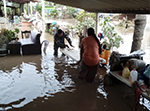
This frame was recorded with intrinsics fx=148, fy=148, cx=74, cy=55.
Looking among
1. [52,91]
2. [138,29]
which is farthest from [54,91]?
[138,29]

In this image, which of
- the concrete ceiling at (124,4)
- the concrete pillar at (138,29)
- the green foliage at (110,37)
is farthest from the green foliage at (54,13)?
the concrete pillar at (138,29)

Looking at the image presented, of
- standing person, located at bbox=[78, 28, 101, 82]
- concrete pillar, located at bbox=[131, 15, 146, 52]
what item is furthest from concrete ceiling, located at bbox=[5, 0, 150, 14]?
standing person, located at bbox=[78, 28, 101, 82]

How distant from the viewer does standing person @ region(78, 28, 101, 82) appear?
378 centimetres

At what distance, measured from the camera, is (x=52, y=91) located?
12.0 feet

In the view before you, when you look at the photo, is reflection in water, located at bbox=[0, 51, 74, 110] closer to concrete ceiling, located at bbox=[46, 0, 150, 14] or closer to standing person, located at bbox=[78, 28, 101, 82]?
standing person, located at bbox=[78, 28, 101, 82]

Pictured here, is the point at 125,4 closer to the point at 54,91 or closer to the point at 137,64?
the point at 137,64

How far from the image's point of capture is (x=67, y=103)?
3.25 metres

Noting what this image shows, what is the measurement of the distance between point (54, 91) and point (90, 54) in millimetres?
1304

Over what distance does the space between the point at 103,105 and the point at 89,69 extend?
1.08m

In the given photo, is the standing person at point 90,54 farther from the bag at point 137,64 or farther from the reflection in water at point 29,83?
the bag at point 137,64

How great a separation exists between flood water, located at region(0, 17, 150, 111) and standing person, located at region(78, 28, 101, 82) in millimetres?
360

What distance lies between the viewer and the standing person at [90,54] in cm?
378

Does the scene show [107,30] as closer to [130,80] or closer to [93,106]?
[130,80]

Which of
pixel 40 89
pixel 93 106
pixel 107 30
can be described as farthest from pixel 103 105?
pixel 107 30
